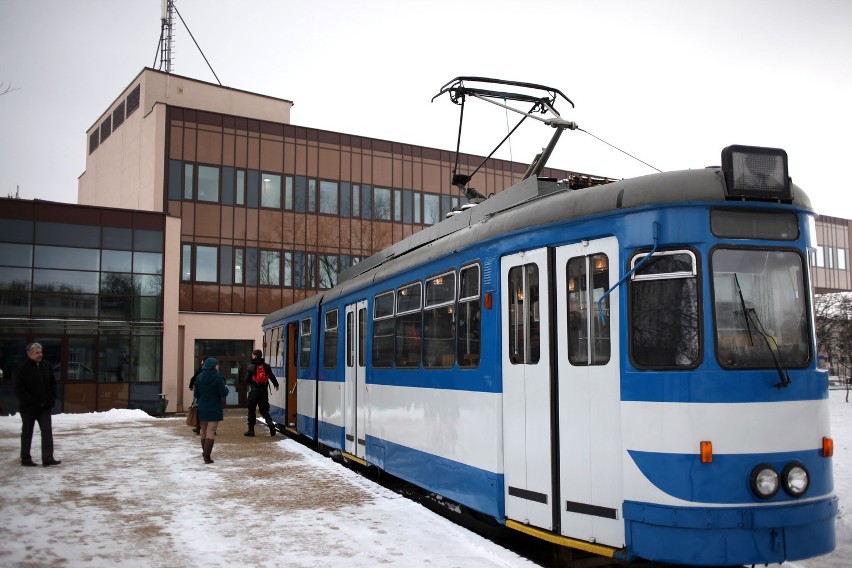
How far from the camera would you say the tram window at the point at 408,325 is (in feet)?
31.3

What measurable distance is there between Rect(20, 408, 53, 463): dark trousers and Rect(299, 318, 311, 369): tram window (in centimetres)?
539

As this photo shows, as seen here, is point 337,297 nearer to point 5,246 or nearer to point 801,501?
point 801,501

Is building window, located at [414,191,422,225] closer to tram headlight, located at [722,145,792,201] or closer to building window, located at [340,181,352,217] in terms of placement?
building window, located at [340,181,352,217]

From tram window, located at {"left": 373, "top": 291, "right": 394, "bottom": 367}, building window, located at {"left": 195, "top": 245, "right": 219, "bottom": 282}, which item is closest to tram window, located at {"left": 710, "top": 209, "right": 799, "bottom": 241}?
tram window, located at {"left": 373, "top": 291, "right": 394, "bottom": 367}

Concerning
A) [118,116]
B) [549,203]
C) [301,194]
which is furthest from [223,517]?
[118,116]

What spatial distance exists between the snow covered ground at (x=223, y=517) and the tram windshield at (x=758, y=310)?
242 centimetres

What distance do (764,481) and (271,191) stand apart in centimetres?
3326

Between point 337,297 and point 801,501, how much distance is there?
31.0ft

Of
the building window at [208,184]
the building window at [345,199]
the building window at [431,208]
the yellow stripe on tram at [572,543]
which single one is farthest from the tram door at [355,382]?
the building window at [431,208]

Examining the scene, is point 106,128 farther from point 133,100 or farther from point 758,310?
point 758,310

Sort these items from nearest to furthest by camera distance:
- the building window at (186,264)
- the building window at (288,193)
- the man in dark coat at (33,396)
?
the man in dark coat at (33,396), the building window at (186,264), the building window at (288,193)

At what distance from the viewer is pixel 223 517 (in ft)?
27.7

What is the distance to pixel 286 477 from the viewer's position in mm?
11398

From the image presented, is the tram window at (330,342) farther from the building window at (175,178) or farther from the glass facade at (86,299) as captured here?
the building window at (175,178)
